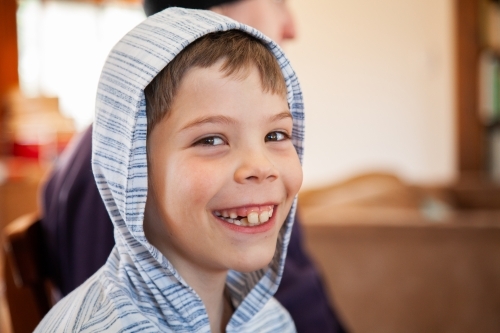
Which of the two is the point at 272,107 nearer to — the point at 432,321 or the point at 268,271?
the point at 268,271

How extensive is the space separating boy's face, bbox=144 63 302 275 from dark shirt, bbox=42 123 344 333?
1.08 ft

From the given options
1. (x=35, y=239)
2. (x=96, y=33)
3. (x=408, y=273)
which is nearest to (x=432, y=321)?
(x=408, y=273)

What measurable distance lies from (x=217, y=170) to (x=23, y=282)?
1.65ft

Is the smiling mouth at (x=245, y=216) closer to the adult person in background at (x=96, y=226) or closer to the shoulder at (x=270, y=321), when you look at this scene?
the shoulder at (x=270, y=321)

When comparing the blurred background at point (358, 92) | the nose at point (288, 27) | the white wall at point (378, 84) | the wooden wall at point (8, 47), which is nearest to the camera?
the nose at point (288, 27)

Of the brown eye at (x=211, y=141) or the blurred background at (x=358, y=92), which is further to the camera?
the blurred background at (x=358, y=92)

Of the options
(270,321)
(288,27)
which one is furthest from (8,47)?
(270,321)

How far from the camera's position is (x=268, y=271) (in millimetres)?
800

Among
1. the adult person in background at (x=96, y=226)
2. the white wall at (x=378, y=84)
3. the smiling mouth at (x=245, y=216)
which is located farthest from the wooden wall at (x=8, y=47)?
the smiling mouth at (x=245, y=216)

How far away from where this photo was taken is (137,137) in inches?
25.6

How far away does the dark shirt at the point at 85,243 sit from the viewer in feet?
3.23

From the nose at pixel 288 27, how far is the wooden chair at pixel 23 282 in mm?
590

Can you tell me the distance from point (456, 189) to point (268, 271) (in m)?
2.96

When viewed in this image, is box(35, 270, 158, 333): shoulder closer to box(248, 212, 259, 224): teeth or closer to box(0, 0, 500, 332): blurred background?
box(248, 212, 259, 224): teeth
